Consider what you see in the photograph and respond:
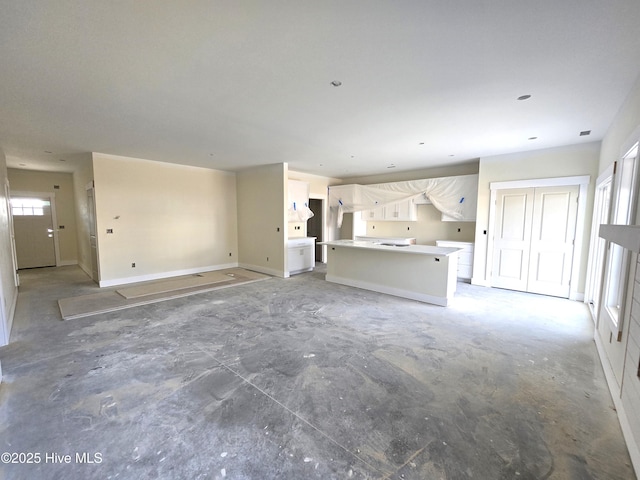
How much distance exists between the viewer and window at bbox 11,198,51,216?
269 inches

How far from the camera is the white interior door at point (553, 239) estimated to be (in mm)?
4688

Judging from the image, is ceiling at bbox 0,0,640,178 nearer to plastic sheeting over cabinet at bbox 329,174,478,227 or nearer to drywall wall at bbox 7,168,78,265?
plastic sheeting over cabinet at bbox 329,174,478,227

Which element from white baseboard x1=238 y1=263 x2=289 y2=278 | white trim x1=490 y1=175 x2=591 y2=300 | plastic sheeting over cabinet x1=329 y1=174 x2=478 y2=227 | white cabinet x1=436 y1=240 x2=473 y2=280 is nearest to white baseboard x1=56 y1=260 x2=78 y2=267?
white baseboard x1=238 y1=263 x2=289 y2=278

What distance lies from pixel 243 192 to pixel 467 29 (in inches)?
247

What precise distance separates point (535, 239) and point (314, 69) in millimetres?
5057

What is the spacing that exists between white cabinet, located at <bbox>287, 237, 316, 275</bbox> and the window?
6634mm

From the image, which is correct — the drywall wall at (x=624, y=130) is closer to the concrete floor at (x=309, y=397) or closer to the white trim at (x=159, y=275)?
the concrete floor at (x=309, y=397)

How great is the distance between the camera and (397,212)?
7.29 meters

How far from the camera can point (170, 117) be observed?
329 cm

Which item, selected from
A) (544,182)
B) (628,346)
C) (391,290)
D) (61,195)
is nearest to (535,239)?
(544,182)

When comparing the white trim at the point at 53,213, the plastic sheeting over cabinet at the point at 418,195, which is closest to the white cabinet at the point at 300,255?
the plastic sheeting over cabinet at the point at 418,195

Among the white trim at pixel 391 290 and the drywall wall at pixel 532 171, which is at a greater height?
the drywall wall at pixel 532 171

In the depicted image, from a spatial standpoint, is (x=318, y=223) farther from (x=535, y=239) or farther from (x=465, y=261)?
(x=535, y=239)

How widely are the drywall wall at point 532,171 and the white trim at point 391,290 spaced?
1.89 meters
